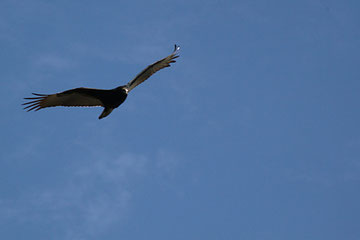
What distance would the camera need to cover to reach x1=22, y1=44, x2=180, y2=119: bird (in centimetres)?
2888

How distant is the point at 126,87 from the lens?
1155 inches

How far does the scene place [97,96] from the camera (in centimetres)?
2912

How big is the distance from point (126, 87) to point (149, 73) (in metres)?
1.40

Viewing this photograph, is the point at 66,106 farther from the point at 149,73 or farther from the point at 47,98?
the point at 149,73

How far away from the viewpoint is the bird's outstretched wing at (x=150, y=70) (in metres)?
29.8

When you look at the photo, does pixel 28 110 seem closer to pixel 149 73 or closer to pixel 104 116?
pixel 104 116

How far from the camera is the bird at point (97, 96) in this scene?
94.7 ft

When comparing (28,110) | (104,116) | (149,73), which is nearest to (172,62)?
(149,73)

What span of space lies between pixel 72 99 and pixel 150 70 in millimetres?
3024

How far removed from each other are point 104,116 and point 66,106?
5.10ft

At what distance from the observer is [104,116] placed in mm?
29484

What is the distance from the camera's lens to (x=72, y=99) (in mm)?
29688

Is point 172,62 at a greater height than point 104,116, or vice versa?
point 172,62

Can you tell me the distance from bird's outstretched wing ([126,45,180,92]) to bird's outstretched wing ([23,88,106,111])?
1329mm
